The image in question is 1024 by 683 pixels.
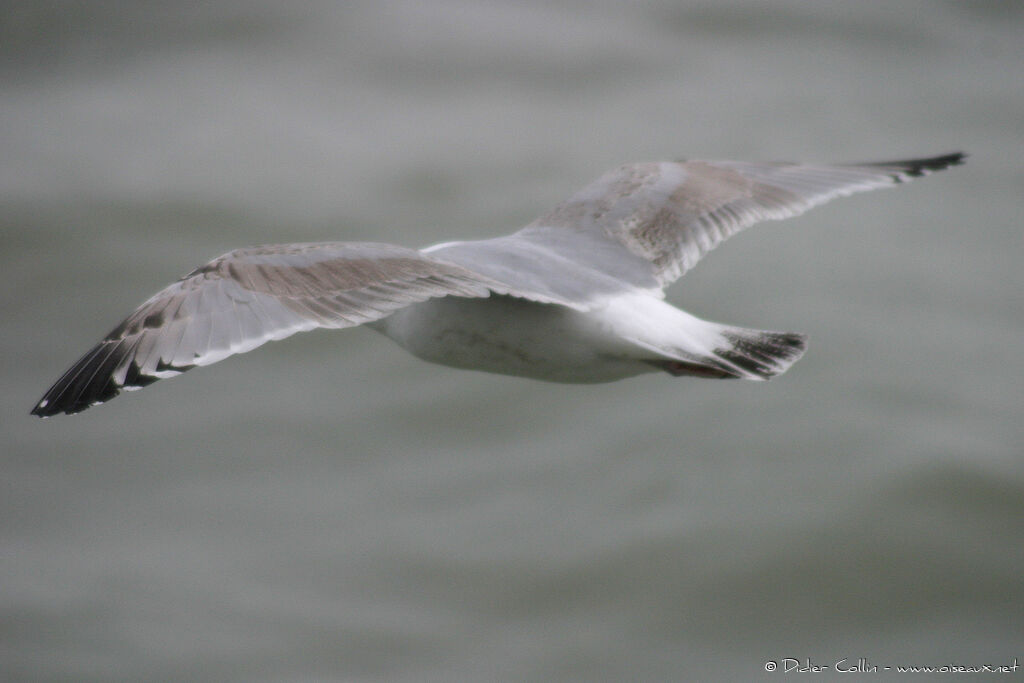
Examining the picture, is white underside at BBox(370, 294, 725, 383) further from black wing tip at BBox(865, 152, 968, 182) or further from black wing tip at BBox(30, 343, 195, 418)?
black wing tip at BBox(865, 152, 968, 182)

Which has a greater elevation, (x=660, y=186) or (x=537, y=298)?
(x=660, y=186)

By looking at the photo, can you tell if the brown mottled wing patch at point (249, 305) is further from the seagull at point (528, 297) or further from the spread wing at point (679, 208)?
the spread wing at point (679, 208)

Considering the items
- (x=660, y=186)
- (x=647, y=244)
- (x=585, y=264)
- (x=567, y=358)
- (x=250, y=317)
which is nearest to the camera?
(x=250, y=317)

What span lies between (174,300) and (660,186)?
1.62 m

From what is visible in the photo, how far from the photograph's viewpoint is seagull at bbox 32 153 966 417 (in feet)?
9.98

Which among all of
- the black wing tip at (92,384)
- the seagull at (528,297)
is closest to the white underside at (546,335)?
the seagull at (528,297)

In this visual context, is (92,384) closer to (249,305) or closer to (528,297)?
(249,305)

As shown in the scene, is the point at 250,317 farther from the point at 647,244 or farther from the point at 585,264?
the point at 647,244

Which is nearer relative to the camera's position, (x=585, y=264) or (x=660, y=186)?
(x=585, y=264)

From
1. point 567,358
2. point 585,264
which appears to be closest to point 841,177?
point 585,264

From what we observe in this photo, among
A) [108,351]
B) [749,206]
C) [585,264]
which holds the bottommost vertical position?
[108,351]

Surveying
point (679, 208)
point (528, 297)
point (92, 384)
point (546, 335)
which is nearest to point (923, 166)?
point (679, 208)

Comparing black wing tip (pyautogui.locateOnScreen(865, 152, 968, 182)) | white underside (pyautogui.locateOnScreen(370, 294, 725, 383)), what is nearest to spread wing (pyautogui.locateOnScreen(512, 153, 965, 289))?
black wing tip (pyautogui.locateOnScreen(865, 152, 968, 182))

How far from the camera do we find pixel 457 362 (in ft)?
11.5
